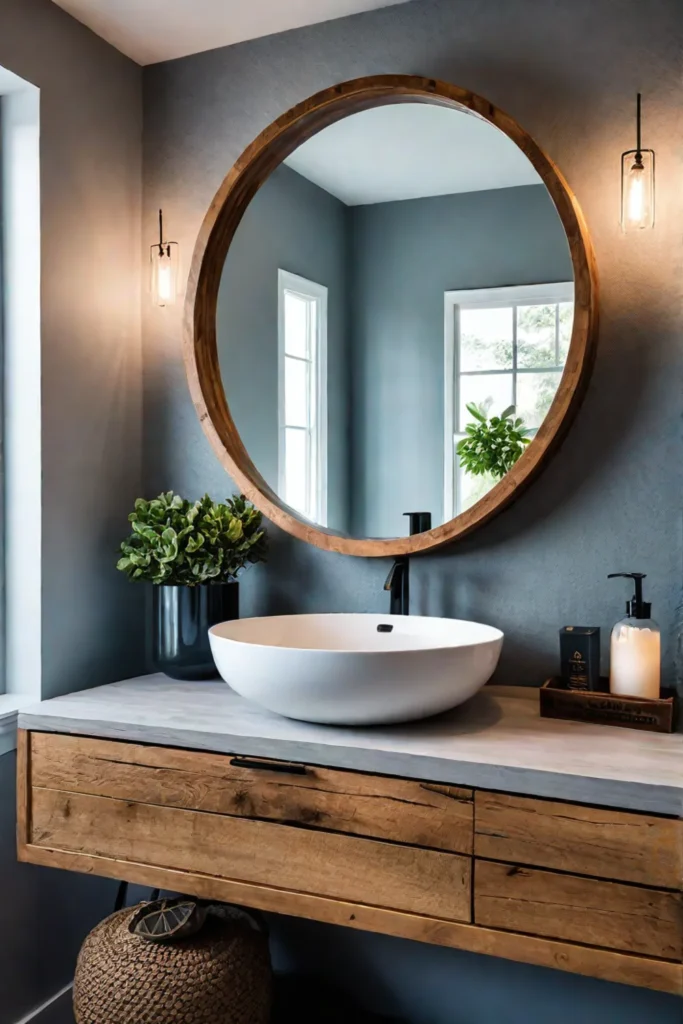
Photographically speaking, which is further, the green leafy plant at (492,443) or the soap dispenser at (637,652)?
the green leafy plant at (492,443)

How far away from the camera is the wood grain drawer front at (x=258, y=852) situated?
1330 millimetres

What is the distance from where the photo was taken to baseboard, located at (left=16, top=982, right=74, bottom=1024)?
1833mm

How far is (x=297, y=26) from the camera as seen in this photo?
6.44 ft

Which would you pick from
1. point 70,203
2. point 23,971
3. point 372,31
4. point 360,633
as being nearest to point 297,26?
point 372,31

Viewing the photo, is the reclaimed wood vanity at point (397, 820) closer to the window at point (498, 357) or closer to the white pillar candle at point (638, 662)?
the white pillar candle at point (638, 662)

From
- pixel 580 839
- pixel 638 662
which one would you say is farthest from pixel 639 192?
pixel 580 839

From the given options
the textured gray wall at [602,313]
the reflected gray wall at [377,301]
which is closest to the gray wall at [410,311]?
the reflected gray wall at [377,301]

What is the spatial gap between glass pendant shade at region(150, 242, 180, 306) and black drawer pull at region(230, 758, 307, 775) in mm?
1127

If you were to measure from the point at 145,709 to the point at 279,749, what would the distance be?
356mm

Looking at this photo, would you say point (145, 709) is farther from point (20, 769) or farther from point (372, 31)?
point (372, 31)

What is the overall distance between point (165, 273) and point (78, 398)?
1.22 feet

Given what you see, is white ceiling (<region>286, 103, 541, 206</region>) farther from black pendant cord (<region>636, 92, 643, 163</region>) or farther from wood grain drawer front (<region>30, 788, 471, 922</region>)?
wood grain drawer front (<region>30, 788, 471, 922</region>)

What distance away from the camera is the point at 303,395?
1.94 metres

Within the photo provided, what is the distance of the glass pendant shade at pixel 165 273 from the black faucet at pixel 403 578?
812 mm
